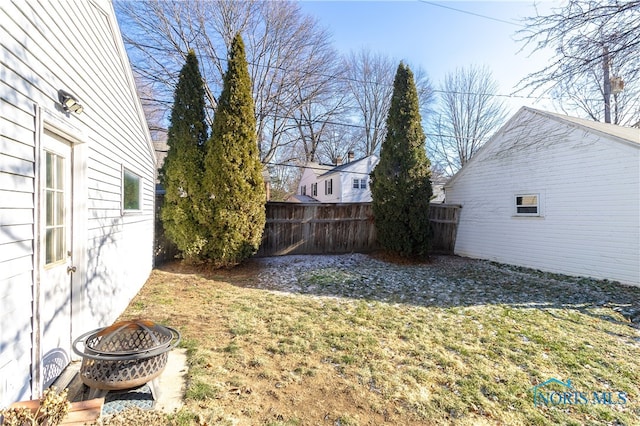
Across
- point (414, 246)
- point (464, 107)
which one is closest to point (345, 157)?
point (464, 107)

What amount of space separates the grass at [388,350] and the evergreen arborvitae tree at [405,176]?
2.28m

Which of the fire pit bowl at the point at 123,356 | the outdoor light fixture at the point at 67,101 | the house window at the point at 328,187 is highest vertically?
the house window at the point at 328,187

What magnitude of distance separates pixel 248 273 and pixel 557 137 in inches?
321

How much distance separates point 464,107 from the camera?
1966 cm

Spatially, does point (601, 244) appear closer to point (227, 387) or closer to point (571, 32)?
point (571, 32)

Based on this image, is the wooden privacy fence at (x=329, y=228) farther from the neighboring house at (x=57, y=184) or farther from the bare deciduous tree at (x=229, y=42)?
the bare deciduous tree at (x=229, y=42)

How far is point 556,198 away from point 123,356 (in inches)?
361

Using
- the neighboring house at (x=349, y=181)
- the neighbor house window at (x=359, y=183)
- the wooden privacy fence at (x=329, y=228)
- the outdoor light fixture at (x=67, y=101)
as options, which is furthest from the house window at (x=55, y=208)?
the neighbor house window at (x=359, y=183)

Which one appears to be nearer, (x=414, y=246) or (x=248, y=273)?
(x=248, y=273)

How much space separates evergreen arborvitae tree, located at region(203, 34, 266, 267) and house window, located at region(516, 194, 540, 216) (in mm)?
7153

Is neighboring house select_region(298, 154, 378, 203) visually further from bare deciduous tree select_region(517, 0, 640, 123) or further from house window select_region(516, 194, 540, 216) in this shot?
bare deciduous tree select_region(517, 0, 640, 123)

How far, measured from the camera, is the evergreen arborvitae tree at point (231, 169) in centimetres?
653

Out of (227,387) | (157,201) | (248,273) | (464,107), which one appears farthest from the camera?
(464,107)

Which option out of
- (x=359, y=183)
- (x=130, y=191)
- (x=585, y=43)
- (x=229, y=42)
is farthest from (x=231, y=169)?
(x=359, y=183)
